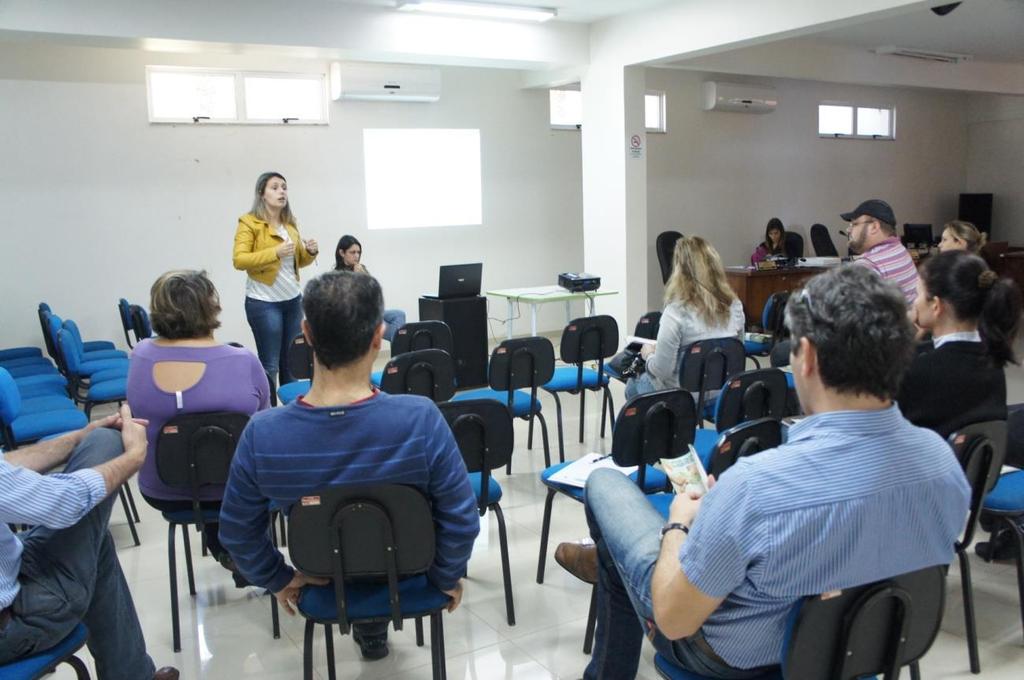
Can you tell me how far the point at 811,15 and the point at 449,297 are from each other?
3.05m

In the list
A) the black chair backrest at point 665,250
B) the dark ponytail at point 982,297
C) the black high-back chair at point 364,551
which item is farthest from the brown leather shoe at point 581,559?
the black chair backrest at point 665,250

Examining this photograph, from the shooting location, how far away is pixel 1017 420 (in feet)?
10.4

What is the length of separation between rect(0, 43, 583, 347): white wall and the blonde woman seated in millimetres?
4472

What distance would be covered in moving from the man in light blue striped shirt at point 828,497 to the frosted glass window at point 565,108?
300 inches

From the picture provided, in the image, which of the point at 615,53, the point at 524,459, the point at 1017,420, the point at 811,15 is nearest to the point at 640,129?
the point at 615,53

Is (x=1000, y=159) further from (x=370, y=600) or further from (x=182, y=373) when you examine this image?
(x=370, y=600)

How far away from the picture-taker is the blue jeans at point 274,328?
492cm

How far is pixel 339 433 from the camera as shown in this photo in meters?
1.76

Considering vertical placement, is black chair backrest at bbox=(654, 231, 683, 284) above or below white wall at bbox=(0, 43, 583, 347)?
below

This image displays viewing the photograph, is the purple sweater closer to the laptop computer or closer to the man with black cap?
the man with black cap

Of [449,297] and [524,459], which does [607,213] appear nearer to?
[449,297]

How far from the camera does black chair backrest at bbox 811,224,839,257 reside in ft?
33.5

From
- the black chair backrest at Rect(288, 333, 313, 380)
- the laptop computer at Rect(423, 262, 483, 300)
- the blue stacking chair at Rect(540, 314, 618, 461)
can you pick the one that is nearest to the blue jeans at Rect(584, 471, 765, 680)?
the blue stacking chair at Rect(540, 314, 618, 461)

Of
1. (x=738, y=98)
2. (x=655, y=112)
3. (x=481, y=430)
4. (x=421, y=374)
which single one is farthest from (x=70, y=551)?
(x=738, y=98)
